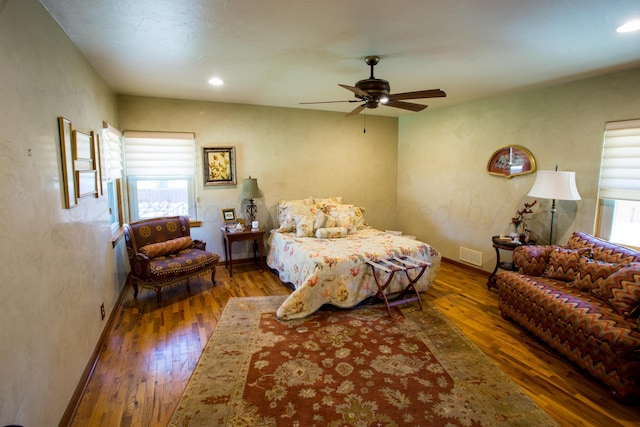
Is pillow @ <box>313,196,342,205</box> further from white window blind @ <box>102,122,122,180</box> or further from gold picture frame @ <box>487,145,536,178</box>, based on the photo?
white window blind @ <box>102,122,122,180</box>

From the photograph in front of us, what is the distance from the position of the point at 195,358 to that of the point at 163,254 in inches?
65.4

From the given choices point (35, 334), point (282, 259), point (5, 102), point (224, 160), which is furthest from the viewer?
point (224, 160)

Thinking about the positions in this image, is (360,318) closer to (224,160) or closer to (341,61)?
(341,61)

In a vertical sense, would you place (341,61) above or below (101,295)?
above

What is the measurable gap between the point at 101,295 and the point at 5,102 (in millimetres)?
1954

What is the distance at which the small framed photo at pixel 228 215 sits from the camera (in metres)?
4.83

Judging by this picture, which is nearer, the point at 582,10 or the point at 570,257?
the point at 582,10

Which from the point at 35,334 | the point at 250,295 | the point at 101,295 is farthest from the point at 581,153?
the point at 101,295

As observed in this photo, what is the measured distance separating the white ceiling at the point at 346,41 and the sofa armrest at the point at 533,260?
6.06 ft

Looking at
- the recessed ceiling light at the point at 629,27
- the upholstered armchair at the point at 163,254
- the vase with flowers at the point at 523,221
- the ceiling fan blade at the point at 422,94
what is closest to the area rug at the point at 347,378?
the upholstered armchair at the point at 163,254

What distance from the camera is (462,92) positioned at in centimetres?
409

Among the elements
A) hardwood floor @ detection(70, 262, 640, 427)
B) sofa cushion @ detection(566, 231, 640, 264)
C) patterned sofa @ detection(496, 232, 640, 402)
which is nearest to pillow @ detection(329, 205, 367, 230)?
hardwood floor @ detection(70, 262, 640, 427)

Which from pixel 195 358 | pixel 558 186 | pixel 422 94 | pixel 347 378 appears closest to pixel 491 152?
pixel 558 186

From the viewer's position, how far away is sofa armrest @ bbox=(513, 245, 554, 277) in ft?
10.6
